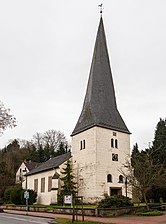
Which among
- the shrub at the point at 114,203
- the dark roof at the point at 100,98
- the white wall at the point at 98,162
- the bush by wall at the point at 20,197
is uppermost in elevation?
the dark roof at the point at 100,98

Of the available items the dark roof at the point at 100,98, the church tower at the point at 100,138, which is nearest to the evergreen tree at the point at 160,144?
the church tower at the point at 100,138

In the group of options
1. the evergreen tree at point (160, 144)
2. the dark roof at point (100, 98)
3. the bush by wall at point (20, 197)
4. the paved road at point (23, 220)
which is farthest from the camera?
the evergreen tree at point (160, 144)

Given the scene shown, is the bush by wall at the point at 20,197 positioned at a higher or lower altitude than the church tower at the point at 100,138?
lower

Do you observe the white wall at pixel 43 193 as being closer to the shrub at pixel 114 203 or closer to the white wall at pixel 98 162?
the white wall at pixel 98 162

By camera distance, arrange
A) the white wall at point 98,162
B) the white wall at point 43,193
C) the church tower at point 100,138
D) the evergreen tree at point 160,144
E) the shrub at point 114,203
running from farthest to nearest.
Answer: the evergreen tree at point 160,144, the white wall at point 43,193, the church tower at point 100,138, the white wall at point 98,162, the shrub at point 114,203

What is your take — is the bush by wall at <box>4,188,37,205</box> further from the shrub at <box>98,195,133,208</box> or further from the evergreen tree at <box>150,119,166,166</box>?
the shrub at <box>98,195,133,208</box>

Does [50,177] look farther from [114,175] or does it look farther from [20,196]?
[114,175]

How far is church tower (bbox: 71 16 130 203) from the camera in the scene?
4409 centimetres

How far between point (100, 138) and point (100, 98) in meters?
7.01

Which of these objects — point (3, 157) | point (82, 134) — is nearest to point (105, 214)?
point (82, 134)

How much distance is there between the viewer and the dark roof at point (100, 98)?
4716 cm

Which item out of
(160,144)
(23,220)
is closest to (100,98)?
(160,144)

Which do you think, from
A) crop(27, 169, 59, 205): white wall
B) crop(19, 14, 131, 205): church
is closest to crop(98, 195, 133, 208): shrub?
crop(19, 14, 131, 205): church

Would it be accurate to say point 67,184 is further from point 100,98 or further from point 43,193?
point 100,98
